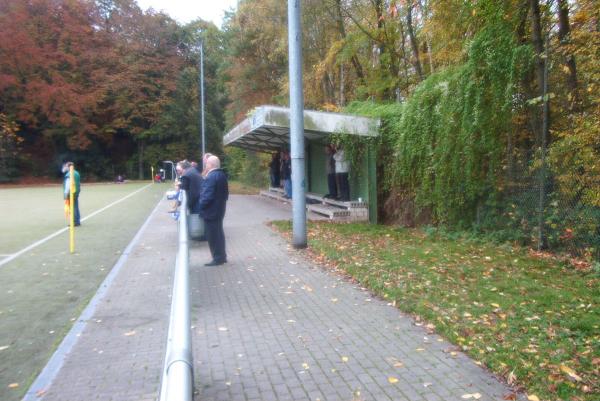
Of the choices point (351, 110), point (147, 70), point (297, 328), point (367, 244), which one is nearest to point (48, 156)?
point (147, 70)

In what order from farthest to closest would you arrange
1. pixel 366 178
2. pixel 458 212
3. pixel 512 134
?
pixel 366 178, pixel 458 212, pixel 512 134

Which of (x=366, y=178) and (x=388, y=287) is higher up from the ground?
(x=366, y=178)

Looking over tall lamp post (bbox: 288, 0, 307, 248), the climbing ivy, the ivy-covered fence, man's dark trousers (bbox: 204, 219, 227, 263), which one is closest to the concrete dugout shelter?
the climbing ivy

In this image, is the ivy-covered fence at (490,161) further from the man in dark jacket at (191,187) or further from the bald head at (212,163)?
the man in dark jacket at (191,187)

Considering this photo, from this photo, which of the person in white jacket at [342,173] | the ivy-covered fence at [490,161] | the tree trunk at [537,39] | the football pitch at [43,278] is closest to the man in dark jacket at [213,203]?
the football pitch at [43,278]

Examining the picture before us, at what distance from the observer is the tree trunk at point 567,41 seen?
857cm

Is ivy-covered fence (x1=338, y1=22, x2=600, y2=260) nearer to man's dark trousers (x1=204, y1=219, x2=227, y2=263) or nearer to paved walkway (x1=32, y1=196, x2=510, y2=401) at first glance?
paved walkway (x1=32, y1=196, x2=510, y2=401)

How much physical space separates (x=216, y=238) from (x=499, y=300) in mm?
4479

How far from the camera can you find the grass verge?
425cm

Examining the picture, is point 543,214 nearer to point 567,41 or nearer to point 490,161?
point 490,161

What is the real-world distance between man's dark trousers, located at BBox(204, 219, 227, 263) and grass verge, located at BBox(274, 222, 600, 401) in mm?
1721

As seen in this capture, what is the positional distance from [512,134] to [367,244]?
348 cm

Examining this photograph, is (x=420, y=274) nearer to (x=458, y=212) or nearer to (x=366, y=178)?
(x=458, y=212)

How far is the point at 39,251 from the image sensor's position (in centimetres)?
1070
